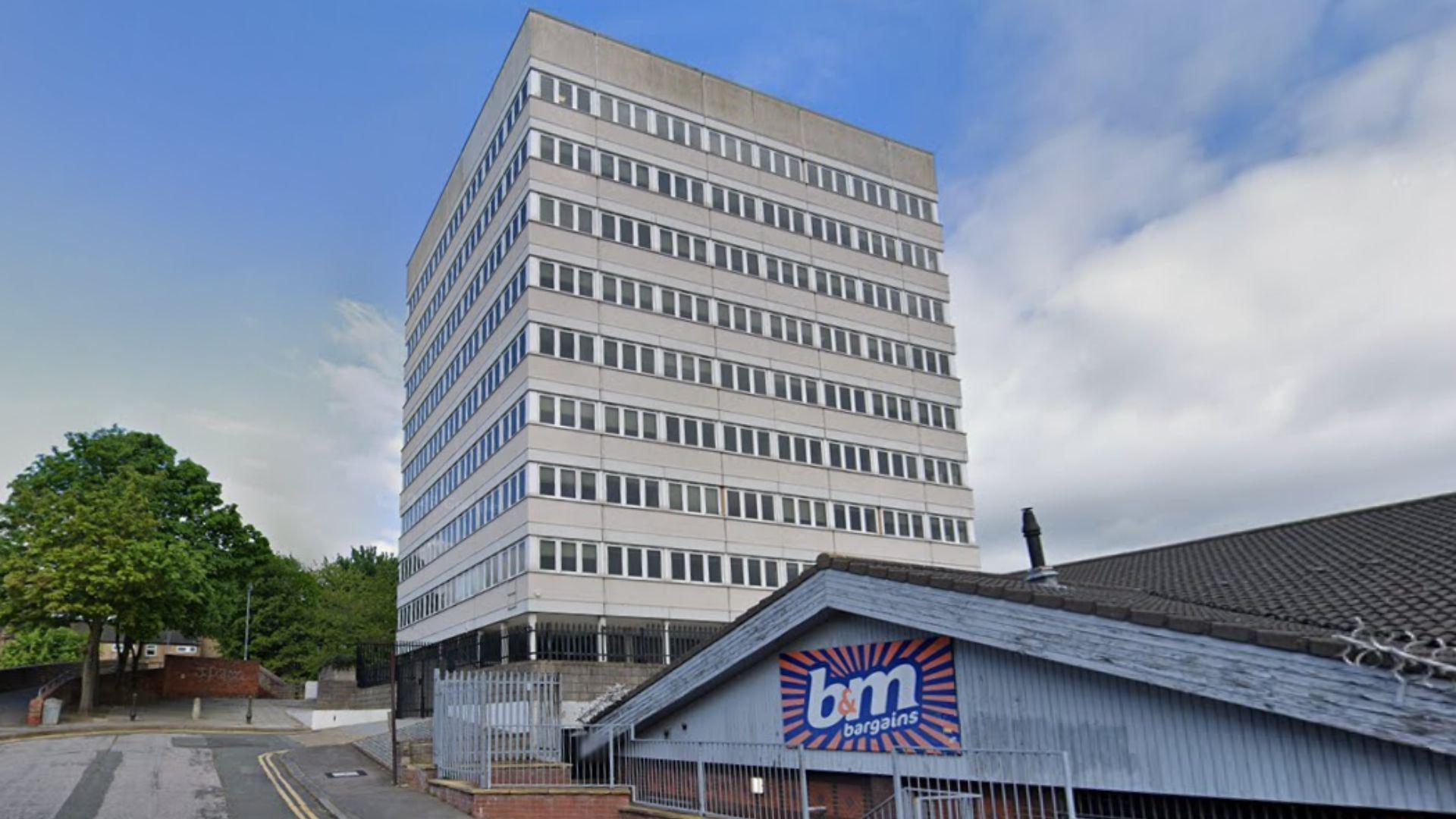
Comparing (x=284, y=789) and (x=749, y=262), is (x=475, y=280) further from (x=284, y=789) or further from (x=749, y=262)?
(x=284, y=789)

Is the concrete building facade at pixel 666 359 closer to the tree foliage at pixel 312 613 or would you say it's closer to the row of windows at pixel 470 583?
the row of windows at pixel 470 583

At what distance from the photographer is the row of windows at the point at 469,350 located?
43781mm

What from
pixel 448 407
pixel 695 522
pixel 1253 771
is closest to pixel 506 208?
pixel 448 407

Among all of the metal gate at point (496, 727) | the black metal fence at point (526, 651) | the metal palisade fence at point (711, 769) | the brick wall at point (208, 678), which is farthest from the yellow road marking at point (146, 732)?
the metal gate at point (496, 727)

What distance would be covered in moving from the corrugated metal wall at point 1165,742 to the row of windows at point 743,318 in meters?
30.1

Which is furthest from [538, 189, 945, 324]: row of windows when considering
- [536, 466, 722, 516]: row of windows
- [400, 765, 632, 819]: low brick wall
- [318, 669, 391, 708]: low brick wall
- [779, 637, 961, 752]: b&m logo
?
[779, 637, 961, 752]: b&m logo

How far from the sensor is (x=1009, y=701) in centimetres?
1293

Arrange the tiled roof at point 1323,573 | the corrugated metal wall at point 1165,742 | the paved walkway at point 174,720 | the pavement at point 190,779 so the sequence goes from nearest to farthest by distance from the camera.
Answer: the corrugated metal wall at point 1165,742
the tiled roof at point 1323,573
the pavement at point 190,779
the paved walkway at point 174,720

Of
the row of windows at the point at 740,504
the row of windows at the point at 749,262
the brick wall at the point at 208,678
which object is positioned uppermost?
the row of windows at the point at 749,262

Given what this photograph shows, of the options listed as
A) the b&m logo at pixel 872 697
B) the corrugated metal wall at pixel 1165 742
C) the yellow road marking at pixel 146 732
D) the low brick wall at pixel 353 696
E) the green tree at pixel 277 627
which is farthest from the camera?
→ the green tree at pixel 277 627

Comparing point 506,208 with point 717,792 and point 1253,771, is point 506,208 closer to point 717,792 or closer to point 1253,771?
point 717,792

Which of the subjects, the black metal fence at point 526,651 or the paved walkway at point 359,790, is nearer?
the paved walkway at point 359,790

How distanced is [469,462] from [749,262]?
55.0 ft

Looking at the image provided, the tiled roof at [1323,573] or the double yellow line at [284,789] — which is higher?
the tiled roof at [1323,573]
